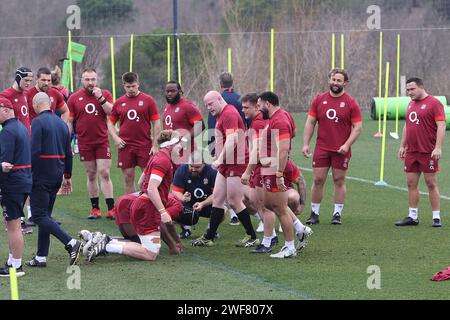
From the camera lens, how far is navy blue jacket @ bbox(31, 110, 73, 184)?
416 inches

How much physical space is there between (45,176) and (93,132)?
373 cm

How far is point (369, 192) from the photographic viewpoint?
1686cm

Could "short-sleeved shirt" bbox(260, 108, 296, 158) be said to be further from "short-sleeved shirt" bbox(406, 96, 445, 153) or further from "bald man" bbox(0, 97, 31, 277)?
"short-sleeved shirt" bbox(406, 96, 445, 153)

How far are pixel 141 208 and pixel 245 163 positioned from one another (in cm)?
157

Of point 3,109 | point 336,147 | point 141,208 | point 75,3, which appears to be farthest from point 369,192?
point 75,3

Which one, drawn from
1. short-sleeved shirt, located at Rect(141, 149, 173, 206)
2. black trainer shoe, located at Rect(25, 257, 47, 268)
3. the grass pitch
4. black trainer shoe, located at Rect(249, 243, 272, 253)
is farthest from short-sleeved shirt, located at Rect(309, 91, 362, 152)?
black trainer shoe, located at Rect(25, 257, 47, 268)

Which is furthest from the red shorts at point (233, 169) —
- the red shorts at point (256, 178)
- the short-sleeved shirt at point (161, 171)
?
the short-sleeved shirt at point (161, 171)

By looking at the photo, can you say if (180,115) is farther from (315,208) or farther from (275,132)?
(275,132)

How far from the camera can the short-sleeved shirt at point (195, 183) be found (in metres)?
12.4

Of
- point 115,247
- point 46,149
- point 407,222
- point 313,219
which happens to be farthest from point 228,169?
point 407,222

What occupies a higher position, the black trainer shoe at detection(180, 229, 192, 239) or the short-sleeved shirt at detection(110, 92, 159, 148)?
the short-sleeved shirt at detection(110, 92, 159, 148)

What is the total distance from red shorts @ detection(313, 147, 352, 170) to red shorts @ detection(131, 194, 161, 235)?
3515 millimetres

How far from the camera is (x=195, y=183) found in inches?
490

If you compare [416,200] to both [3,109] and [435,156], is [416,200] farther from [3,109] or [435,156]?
[3,109]
